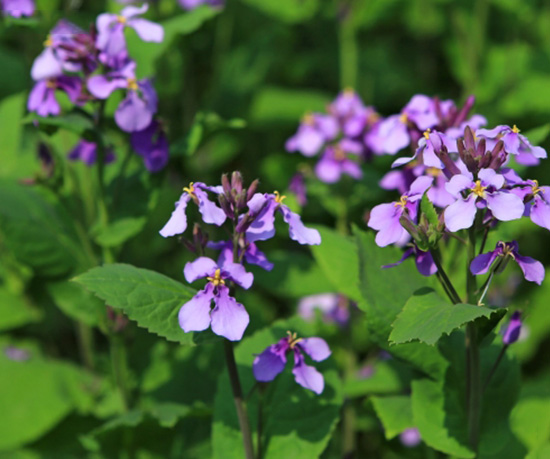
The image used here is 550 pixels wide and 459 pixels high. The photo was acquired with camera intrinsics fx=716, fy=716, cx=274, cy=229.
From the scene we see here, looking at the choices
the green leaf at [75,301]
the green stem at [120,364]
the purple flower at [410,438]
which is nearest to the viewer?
the green stem at [120,364]

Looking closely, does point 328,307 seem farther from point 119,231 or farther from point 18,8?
point 18,8

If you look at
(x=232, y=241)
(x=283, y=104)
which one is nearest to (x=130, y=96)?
(x=232, y=241)

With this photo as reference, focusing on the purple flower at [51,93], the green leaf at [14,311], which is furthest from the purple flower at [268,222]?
the green leaf at [14,311]

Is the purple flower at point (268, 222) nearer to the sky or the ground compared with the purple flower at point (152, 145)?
nearer to the sky

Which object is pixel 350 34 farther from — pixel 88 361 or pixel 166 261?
pixel 88 361

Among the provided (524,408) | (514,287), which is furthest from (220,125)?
(514,287)

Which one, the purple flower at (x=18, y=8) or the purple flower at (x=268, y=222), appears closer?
the purple flower at (x=268, y=222)

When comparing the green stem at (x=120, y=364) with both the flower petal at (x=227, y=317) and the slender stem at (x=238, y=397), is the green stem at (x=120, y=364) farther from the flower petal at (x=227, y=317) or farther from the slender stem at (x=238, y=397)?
the flower petal at (x=227, y=317)
